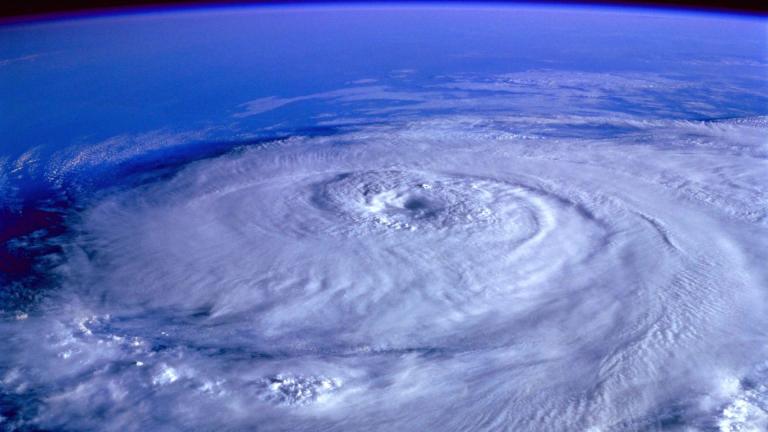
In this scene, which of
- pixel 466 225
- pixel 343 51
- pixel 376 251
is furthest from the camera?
pixel 343 51

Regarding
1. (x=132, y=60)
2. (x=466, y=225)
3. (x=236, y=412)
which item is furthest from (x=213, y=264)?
(x=132, y=60)

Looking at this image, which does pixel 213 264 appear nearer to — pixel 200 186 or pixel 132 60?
pixel 200 186

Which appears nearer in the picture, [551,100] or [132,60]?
[551,100]

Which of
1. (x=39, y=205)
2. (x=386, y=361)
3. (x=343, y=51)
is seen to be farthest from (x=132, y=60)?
(x=386, y=361)

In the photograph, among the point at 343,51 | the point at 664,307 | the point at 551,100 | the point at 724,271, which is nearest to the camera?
the point at 664,307

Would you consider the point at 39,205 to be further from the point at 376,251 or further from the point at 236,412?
the point at 236,412

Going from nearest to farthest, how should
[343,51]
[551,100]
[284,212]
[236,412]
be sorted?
[236,412] → [284,212] → [551,100] → [343,51]
